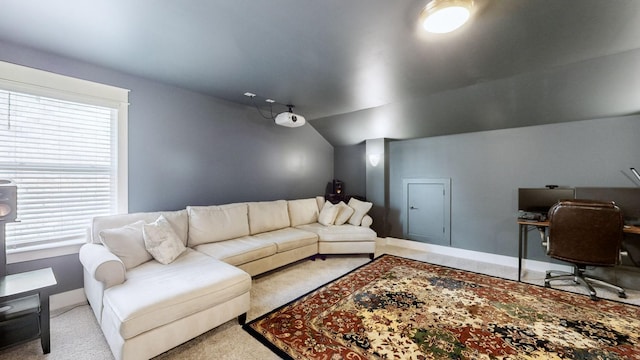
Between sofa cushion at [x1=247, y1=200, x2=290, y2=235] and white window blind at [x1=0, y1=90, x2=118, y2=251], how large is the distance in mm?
1576

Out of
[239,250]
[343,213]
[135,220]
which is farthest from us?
[343,213]

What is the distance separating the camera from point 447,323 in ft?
7.04

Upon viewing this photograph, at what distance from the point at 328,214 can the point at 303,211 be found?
1.44 feet

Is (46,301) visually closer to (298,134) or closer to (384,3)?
(384,3)

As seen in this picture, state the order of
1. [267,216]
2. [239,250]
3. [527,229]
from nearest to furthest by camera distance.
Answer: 1. [239,250]
2. [527,229]
3. [267,216]

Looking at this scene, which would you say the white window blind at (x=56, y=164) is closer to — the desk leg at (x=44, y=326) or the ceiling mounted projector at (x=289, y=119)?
the desk leg at (x=44, y=326)

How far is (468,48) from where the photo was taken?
7.25 feet

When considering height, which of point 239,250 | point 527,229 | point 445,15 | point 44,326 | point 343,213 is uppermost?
point 445,15

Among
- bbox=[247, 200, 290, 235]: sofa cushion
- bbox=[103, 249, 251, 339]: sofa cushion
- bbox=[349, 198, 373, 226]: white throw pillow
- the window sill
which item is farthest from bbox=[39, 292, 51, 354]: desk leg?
bbox=[349, 198, 373, 226]: white throw pillow

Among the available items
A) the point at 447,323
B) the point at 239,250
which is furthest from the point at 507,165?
the point at 239,250

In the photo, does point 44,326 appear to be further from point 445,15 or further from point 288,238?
point 445,15

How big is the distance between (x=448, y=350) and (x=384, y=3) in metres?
2.44

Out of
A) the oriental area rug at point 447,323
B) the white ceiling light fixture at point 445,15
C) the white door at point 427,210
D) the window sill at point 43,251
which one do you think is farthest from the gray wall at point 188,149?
the white ceiling light fixture at point 445,15

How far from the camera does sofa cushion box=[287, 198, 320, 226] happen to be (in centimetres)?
426
